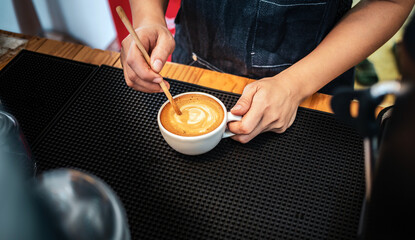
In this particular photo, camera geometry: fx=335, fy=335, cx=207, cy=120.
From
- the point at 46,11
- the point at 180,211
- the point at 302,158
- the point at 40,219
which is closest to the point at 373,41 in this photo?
the point at 302,158

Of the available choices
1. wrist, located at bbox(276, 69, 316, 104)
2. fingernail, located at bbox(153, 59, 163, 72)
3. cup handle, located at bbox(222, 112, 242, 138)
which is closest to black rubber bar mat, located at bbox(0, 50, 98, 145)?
fingernail, located at bbox(153, 59, 163, 72)

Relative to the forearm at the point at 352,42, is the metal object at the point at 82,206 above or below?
above

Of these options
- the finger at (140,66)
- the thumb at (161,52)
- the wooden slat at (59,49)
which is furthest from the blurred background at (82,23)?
the finger at (140,66)

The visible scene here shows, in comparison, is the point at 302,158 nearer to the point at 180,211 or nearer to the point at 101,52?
the point at 180,211

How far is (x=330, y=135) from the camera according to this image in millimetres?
884

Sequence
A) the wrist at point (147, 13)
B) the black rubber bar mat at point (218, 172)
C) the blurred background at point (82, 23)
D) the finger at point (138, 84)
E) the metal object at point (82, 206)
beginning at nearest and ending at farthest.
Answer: the metal object at point (82, 206)
the black rubber bar mat at point (218, 172)
the finger at point (138, 84)
the wrist at point (147, 13)
the blurred background at point (82, 23)

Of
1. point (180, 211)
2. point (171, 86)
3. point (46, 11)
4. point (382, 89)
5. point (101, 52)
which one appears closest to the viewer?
point (382, 89)

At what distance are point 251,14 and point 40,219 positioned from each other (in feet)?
3.26

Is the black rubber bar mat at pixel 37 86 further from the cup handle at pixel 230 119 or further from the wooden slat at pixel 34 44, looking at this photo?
the cup handle at pixel 230 119

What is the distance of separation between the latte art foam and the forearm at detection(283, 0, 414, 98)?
0.29 meters

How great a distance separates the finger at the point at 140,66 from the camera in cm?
89

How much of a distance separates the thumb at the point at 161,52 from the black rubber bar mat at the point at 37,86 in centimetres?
25

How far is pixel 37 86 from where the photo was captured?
40.3 inches

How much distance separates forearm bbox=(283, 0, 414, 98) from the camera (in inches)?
39.3
